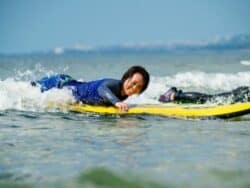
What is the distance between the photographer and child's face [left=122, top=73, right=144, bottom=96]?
8602 mm

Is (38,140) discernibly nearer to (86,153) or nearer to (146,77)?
(86,153)

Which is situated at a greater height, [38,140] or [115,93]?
[115,93]

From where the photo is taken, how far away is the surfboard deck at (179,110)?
877 centimetres

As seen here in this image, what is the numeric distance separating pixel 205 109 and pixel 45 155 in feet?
12.1

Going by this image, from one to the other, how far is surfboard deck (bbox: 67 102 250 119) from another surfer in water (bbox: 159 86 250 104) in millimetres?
651

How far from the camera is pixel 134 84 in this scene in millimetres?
8641

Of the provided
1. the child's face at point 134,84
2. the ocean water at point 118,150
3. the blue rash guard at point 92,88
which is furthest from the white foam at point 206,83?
the ocean water at point 118,150

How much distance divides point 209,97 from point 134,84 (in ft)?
6.71

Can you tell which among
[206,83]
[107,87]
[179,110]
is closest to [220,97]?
[179,110]

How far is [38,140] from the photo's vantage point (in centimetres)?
677

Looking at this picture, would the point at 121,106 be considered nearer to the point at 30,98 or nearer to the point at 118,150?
the point at 30,98

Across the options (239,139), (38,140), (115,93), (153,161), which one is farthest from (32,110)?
(153,161)

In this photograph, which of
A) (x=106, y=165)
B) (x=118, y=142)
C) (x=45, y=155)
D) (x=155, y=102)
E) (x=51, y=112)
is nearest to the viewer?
(x=106, y=165)

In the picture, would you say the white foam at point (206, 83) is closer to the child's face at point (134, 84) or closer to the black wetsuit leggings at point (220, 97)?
the black wetsuit leggings at point (220, 97)
